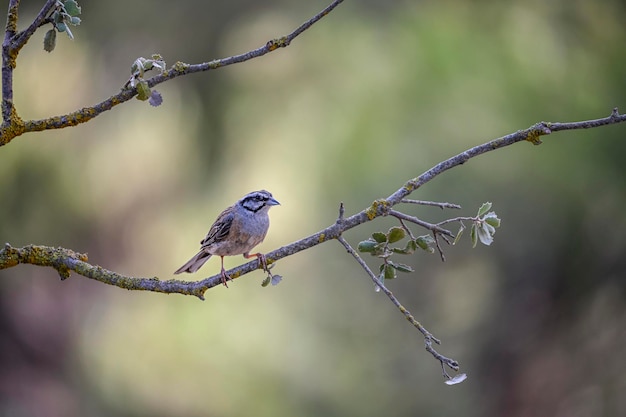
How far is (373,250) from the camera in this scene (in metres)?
3.13

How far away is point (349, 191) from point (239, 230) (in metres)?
4.96

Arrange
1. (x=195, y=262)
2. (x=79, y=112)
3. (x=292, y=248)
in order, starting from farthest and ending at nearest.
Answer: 1. (x=195, y=262)
2. (x=79, y=112)
3. (x=292, y=248)

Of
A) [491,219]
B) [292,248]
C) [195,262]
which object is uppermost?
Result: [195,262]

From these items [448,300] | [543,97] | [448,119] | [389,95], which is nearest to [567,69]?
[543,97]

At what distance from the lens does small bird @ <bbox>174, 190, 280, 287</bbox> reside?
15.0ft

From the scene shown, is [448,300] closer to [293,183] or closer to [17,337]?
[293,183]

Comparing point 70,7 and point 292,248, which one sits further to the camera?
point 70,7

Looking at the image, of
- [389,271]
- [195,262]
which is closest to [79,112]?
[389,271]

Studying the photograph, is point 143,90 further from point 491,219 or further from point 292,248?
point 491,219

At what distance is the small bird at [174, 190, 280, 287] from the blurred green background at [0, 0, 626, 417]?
4.20 m

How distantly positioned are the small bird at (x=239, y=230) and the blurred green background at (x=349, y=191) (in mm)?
4197

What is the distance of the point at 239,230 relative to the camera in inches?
179

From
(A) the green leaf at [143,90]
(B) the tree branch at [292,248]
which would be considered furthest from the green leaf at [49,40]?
→ (B) the tree branch at [292,248]

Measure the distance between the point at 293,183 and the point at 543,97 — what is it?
131 inches
